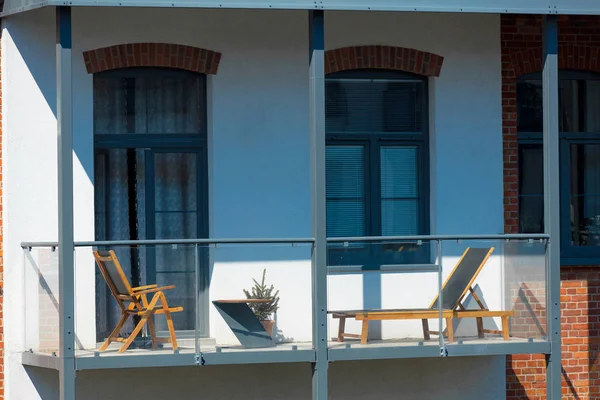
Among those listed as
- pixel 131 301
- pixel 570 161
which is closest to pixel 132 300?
pixel 131 301

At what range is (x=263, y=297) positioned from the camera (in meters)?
10.9

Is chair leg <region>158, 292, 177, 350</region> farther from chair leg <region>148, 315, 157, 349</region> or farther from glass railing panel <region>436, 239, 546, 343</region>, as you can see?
glass railing panel <region>436, 239, 546, 343</region>

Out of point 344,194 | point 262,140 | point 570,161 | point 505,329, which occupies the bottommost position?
point 505,329

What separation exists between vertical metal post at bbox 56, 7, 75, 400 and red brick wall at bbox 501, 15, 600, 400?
4.70m

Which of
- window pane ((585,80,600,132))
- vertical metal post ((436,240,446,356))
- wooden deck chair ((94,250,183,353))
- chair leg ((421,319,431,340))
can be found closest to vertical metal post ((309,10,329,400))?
chair leg ((421,319,431,340))

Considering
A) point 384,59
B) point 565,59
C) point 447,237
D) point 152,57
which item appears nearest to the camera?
point 447,237

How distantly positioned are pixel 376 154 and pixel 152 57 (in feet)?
8.34

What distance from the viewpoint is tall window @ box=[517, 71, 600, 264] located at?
12.8 metres

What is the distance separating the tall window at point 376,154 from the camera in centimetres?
1241

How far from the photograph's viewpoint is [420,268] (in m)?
11.1

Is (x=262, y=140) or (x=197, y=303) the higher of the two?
(x=262, y=140)

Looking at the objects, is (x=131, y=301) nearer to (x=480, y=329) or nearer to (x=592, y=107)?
(x=480, y=329)

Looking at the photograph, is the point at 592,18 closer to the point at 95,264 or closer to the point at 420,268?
the point at 420,268

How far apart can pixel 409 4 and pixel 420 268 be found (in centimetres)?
245
